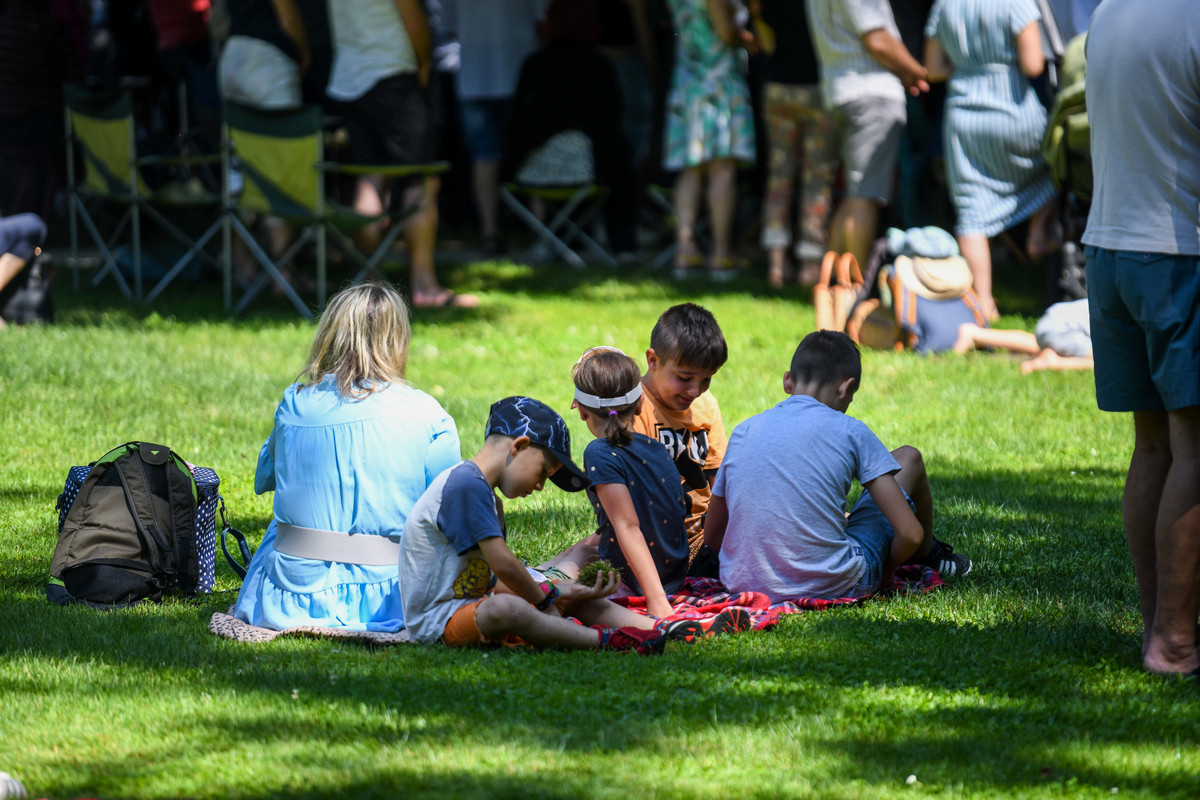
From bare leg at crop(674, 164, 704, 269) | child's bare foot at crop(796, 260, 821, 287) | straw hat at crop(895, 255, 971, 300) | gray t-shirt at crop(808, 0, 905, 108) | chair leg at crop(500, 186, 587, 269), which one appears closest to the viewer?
straw hat at crop(895, 255, 971, 300)

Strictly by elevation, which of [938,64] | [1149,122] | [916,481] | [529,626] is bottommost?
[529,626]

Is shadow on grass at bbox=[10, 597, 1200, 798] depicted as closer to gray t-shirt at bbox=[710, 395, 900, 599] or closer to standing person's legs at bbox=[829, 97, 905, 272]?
gray t-shirt at bbox=[710, 395, 900, 599]

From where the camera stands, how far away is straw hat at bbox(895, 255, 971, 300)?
7984 mm

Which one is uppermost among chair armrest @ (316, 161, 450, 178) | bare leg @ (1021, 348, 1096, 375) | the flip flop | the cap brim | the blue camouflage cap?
chair armrest @ (316, 161, 450, 178)

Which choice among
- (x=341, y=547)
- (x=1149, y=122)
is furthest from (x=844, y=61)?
(x=341, y=547)

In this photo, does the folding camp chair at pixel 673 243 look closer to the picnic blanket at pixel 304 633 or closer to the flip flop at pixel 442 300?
the flip flop at pixel 442 300

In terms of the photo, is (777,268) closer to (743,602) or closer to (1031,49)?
(1031,49)

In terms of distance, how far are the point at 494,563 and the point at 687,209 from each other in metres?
7.36

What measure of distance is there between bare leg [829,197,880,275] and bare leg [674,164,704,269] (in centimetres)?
171

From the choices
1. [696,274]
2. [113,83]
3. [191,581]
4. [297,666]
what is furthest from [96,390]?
[113,83]

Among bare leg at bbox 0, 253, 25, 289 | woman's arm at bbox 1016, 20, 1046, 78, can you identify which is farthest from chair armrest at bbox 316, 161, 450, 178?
woman's arm at bbox 1016, 20, 1046, 78

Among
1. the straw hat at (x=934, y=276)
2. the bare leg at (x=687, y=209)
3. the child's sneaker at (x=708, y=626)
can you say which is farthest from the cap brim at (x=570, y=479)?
the bare leg at (x=687, y=209)

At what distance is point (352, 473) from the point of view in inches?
153

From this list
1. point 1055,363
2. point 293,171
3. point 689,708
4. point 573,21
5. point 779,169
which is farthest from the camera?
point 573,21
